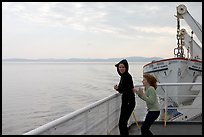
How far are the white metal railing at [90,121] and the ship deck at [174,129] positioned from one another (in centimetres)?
46

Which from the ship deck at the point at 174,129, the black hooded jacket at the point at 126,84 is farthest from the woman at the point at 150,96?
the ship deck at the point at 174,129

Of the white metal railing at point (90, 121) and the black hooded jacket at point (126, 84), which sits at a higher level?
the black hooded jacket at point (126, 84)

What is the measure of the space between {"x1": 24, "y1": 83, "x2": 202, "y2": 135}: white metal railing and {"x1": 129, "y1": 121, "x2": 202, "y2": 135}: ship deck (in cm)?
46

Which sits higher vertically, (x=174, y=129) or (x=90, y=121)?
(x=90, y=121)

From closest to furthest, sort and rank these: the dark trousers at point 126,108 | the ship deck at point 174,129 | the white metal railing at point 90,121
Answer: the white metal railing at point 90,121 → the dark trousers at point 126,108 → the ship deck at point 174,129

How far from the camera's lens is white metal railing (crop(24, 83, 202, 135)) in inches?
132

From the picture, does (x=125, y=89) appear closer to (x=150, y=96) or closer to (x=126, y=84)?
(x=126, y=84)

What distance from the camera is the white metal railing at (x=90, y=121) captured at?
3.35m

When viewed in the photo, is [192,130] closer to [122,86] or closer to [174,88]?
[122,86]

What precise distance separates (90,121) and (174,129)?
8.66ft

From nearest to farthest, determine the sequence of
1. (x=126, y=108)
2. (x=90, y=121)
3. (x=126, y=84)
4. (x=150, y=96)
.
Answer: (x=90, y=121) < (x=150, y=96) < (x=126, y=84) < (x=126, y=108)

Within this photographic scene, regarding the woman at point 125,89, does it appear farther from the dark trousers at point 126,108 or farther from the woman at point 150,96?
the woman at point 150,96

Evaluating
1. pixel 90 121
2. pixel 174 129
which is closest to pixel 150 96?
pixel 90 121

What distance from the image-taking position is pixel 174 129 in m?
6.59
